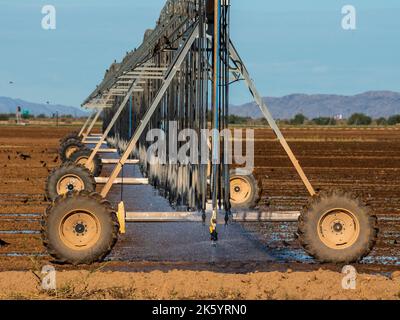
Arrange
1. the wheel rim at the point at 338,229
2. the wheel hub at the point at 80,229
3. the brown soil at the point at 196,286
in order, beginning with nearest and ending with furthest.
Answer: the brown soil at the point at 196,286, the wheel hub at the point at 80,229, the wheel rim at the point at 338,229

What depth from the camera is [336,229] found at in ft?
40.0

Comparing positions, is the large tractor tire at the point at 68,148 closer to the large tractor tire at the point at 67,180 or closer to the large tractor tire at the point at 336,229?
the large tractor tire at the point at 67,180

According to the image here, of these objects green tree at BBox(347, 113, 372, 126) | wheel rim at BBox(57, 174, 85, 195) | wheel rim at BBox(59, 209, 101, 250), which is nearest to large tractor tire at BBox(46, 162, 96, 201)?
wheel rim at BBox(57, 174, 85, 195)

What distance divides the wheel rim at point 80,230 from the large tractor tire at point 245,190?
5.50 m

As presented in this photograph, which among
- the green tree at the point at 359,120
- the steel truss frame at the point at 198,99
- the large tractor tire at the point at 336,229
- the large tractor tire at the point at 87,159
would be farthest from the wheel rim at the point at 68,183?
the green tree at the point at 359,120

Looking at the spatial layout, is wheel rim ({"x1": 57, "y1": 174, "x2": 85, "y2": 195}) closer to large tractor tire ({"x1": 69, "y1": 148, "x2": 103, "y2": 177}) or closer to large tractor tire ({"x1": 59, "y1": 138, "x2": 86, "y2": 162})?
large tractor tire ({"x1": 69, "y1": 148, "x2": 103, "y2": 177})

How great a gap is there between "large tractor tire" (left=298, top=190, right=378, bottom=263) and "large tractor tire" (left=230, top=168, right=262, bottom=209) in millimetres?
5097

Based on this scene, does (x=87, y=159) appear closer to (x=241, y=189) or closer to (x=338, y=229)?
(x=241, y=189)

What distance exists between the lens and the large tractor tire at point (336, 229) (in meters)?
12.1

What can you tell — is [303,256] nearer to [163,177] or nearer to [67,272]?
[67,272]

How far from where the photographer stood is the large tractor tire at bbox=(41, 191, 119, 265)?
38.7 feet

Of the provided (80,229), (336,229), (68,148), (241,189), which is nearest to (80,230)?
(80,229)
